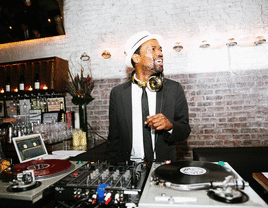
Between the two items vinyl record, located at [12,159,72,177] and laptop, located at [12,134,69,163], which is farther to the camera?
laptop, located at [12,134,69,163]

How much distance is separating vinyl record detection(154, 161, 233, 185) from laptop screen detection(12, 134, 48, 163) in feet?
3.59

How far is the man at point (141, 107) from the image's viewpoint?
174cm

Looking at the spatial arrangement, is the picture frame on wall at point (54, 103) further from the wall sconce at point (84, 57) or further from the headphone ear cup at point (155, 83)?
the headphone ear cup at point (155, 83)

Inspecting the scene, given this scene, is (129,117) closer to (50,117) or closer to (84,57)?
(50,117)

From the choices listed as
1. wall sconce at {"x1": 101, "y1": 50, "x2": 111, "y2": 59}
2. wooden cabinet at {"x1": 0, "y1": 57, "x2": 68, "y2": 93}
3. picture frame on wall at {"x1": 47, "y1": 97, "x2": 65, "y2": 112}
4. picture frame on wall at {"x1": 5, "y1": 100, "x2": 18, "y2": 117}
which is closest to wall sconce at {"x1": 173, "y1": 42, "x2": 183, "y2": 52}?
wall sconce at {"x1": 101, "y1": 50, "x2": 111, "y2": 59}

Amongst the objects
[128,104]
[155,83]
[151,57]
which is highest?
[151,57]

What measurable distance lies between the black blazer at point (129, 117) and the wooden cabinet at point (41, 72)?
203 cm

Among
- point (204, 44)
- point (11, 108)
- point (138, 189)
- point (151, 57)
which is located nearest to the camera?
point (138, 189)

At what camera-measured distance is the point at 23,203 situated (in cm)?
85

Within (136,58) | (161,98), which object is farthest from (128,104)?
(136,58)

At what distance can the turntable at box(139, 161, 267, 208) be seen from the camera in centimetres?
69

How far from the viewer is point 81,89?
3375mm

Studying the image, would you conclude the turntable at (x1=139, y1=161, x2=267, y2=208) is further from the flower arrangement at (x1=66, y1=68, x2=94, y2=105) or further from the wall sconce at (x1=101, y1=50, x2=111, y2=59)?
the wall sconce at (x1=101, y1=50, x2=111, y2=59)

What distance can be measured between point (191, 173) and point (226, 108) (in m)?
2.77
